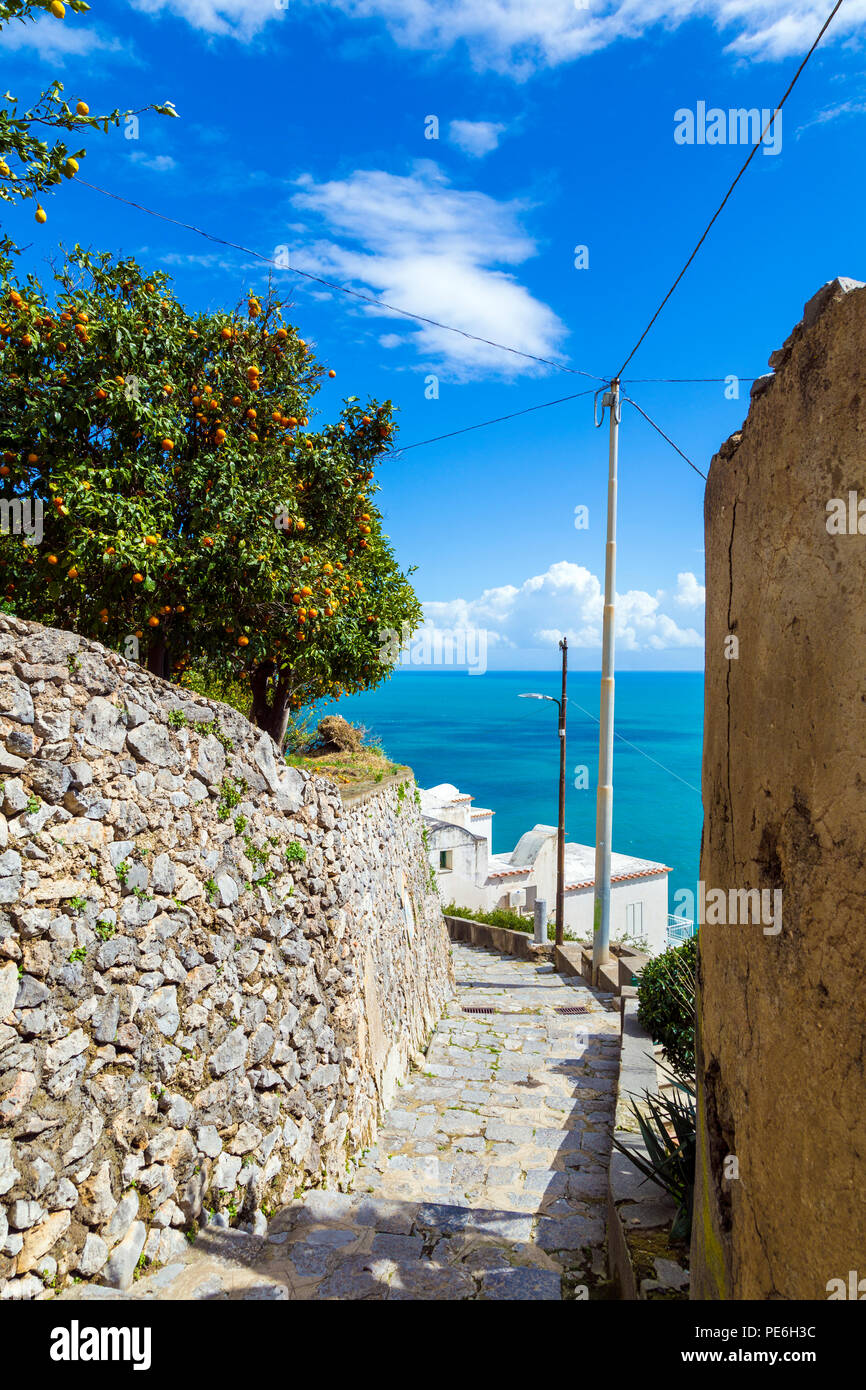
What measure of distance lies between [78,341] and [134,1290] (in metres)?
6.42

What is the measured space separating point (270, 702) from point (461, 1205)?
5.80 m

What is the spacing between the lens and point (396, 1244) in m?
4.56

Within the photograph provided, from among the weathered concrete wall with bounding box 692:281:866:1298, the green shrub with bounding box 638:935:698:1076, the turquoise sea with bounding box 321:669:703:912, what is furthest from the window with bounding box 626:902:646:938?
the weathered concrete wall with bounding box 692:281:866:1298

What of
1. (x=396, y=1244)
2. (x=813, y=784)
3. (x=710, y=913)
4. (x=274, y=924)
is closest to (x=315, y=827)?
(x=274, y=924)

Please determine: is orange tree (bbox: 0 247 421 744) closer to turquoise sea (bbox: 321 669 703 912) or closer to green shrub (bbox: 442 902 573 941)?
green shrub (bbox: 442 902 573 941)

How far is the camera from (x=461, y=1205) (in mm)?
5207

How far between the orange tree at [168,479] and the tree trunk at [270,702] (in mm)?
410

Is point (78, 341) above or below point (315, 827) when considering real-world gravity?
above

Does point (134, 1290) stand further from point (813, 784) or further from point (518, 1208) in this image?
point (813, 784)

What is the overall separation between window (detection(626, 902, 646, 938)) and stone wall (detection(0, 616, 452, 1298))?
27398 millimetres

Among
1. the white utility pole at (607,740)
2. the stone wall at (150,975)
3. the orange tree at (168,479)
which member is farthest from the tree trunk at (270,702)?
the white utility pole at (607,740)

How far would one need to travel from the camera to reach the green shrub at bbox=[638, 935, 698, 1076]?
236 inches

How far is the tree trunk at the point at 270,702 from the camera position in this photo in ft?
29.3

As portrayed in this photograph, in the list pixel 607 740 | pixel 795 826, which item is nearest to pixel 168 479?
pixel 795 826
